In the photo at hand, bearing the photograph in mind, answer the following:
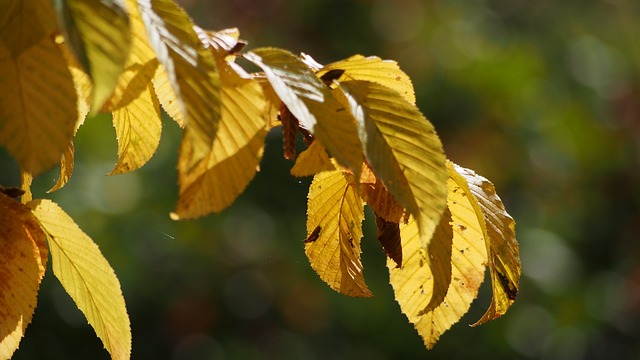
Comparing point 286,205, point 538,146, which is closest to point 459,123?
point 538,146

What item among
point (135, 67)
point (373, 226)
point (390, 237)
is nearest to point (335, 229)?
point (390, 237)

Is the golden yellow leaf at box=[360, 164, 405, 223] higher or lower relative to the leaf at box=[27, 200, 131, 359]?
higher

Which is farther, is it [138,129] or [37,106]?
[138,129]

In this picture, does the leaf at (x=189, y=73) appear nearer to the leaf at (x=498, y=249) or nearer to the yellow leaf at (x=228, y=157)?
the yellow leaf at (x=228, y=157)

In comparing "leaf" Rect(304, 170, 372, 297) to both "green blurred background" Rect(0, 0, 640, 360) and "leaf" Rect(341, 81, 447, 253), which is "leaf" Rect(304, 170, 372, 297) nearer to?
"leaf" Rect(341, 81, 447, 253)

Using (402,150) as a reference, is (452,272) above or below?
below

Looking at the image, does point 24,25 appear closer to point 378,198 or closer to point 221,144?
point 221,144

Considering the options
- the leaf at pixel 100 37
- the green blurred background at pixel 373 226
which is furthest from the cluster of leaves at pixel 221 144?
the green blurred background at pixel 373 226

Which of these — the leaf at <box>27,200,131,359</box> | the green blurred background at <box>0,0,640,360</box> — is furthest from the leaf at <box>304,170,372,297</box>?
the green blurred background at <box>0,0,640,360</box>
